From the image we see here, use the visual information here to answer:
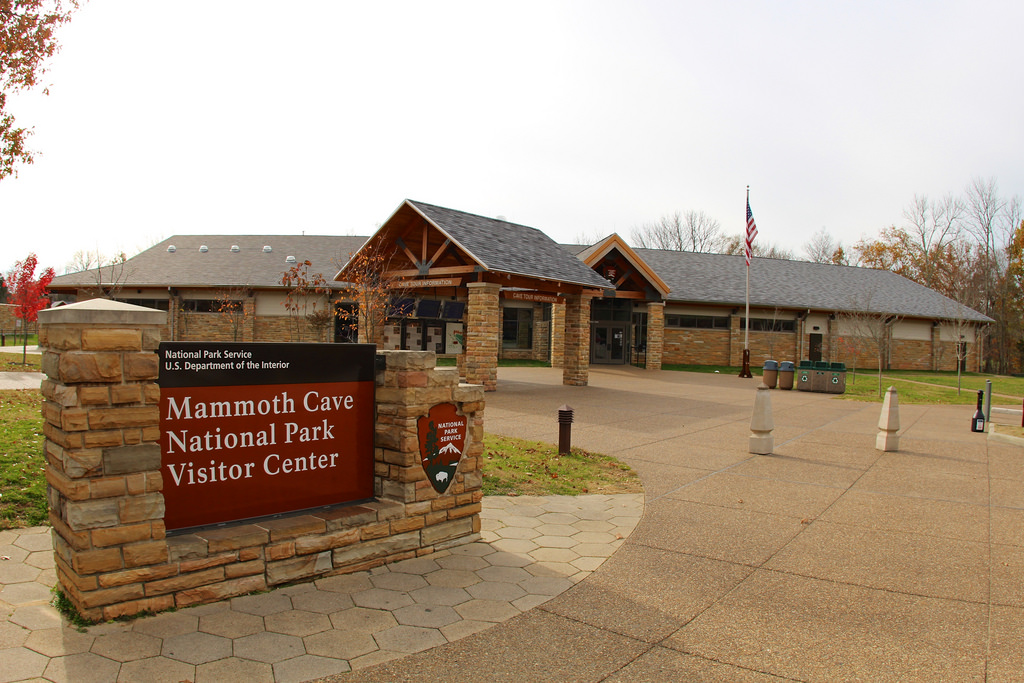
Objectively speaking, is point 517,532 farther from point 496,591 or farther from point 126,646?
point 126,646

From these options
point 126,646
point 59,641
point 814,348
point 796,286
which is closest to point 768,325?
point 814,348

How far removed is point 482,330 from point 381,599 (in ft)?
43.6

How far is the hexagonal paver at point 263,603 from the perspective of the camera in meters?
4.09

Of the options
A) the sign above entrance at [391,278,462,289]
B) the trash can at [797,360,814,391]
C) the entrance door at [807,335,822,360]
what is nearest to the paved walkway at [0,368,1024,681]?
the sign above entrance at [391,278,462,289]

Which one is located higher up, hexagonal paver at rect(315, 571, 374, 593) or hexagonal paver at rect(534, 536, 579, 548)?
hexagonal paver at rect(315, 571, 374, 593)

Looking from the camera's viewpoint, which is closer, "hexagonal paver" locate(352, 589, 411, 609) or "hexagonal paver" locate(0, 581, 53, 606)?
"hexagonal paver" locate(0, 581, 53, 606)

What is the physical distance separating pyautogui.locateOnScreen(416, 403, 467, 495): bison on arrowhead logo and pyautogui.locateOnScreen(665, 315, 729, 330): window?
2954 cm

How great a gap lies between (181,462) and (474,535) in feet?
8.01

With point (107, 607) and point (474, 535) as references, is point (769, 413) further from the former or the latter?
point (107, 607)

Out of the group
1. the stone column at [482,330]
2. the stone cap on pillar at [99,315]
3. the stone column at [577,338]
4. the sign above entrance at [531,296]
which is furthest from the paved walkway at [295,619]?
the stone column at [577,338]

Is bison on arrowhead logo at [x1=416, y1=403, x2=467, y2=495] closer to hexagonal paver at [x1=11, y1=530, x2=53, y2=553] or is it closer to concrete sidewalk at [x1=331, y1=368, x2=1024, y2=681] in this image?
concrete sidewalk at [x1=331, y1=368, x2=1024, y2=681]

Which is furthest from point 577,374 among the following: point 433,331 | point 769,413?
point 769,413

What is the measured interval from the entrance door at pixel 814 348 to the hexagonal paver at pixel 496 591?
3507 cm

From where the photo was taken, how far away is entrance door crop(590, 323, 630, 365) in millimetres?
32438
